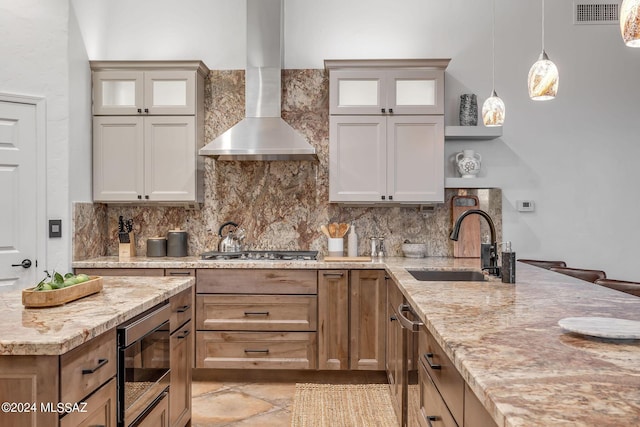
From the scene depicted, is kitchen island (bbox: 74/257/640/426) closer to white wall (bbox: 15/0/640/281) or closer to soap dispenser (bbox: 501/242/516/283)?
soap dispenser (bbox: 501/242/516/283)

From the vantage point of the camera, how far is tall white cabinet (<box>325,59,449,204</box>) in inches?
157

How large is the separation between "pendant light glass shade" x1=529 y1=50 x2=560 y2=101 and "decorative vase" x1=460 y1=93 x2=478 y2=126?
74.8 inches

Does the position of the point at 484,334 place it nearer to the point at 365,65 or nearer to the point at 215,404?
the point at 215,404

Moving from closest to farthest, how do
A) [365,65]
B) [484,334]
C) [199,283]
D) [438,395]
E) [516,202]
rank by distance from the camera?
1. [484,334]
2. [438,395]
3. [199,283]
4. [365,65]
5. [516,202]

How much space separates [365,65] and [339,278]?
5.83 feet

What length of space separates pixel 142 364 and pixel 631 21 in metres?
2.13

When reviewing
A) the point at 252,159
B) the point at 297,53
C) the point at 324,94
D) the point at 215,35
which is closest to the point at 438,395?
the point at 252,159

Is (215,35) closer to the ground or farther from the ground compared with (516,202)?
farther from the ground

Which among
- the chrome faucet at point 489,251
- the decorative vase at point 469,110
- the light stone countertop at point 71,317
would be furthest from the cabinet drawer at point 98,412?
the decorative vase at point 469,110

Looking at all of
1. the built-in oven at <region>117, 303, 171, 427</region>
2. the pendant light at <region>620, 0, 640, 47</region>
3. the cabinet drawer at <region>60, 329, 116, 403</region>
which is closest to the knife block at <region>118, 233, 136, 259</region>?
the built-in oven at <region>117, 303, 171, 427</region>

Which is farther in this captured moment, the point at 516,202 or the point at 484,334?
the point at 516,202

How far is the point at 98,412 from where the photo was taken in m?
1.67

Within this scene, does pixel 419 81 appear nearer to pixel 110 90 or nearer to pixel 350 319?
pixel 350 319

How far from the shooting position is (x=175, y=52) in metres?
4.48
